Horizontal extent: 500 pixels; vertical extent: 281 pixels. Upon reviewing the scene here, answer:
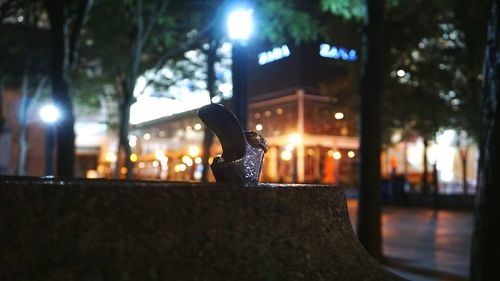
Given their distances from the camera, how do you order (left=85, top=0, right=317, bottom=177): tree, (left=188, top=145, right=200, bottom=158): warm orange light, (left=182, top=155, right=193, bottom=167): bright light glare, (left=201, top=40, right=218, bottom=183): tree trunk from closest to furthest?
(left=85, top=0, right=317, bottom=177): tree, (left=201, top=40, right=218, bottom=183): tree trunk, (left=188, top=145, right=200, bottom=158): warm orange light, (left=182, top=155, right=193, bottom=167): bright light glare

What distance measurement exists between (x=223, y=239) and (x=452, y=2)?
1323 cm

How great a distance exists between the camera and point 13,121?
43438 mm

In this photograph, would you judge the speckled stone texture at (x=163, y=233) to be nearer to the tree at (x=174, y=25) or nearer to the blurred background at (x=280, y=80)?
the blurred background at (x=280, y=80)

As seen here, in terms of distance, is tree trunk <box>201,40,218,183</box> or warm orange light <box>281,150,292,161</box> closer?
tree trunk <box>201,40,218,183</box>

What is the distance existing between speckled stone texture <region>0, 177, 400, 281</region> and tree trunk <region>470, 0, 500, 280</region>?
341cm

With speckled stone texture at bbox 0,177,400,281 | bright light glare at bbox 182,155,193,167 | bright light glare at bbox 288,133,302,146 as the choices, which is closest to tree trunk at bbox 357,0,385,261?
speckled stone texture at bbox 0,177,400,281

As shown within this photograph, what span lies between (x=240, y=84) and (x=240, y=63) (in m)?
0.39

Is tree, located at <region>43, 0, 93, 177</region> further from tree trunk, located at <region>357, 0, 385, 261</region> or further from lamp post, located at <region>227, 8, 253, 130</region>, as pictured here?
tree trunk, located at <region>357, 0, 385, 261</region>

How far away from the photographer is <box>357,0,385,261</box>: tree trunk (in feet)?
34.9

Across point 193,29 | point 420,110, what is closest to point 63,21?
point 193,29

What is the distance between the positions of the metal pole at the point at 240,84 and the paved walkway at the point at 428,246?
12.6ft

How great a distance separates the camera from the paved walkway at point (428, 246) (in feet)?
32.5

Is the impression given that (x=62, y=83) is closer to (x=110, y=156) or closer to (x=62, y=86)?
(x=62, y=86)

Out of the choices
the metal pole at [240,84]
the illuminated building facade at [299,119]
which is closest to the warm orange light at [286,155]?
the illuminated building facade at [299,119]
